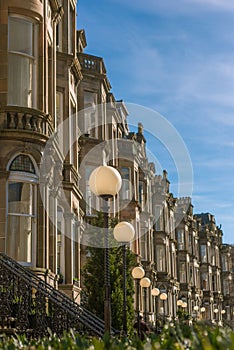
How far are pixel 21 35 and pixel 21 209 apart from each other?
4.87 m

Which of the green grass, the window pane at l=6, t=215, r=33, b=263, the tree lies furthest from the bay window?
the green grass

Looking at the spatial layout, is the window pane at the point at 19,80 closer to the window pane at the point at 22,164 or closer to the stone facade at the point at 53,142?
the stone facade at the point at 53,142

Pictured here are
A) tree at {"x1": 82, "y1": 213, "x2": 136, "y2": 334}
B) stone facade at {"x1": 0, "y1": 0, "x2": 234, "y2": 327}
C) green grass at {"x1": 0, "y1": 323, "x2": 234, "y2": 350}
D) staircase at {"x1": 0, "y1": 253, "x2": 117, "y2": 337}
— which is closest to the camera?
green grass at {"x1": 0, "y1": 323, "x2": 234, "y2": 350}

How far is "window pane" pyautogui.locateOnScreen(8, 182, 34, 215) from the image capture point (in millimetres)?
16266

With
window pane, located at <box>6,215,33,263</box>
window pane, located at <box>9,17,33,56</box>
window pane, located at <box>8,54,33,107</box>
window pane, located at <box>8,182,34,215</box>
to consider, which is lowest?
window pane, located at <box>6,215,33,263</box>

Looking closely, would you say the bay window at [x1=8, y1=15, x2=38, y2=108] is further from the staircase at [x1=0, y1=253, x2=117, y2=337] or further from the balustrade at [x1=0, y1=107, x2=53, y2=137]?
the staircase at [x1=0, y1=253, x2=117, y2=337]

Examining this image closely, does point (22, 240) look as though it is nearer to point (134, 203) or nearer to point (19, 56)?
point (19, 56)

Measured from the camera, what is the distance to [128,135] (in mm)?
47469

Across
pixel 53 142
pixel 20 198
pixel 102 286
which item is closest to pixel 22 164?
pixel 20 198

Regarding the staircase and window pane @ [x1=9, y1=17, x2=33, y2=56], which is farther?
window pane @ [x1=9, y1=17, x2=33, y2=56]

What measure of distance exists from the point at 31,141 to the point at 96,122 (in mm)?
15928

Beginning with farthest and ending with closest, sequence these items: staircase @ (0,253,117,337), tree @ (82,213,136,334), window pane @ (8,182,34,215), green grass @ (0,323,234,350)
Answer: tree @ (82,213,136,334) < window pane @ (8,182,34,215) < staircase @ (0,253,117,337) < green grass @ (0,323,234,350)

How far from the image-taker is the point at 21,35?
17.5m

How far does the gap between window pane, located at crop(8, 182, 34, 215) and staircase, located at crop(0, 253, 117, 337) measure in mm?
3308
